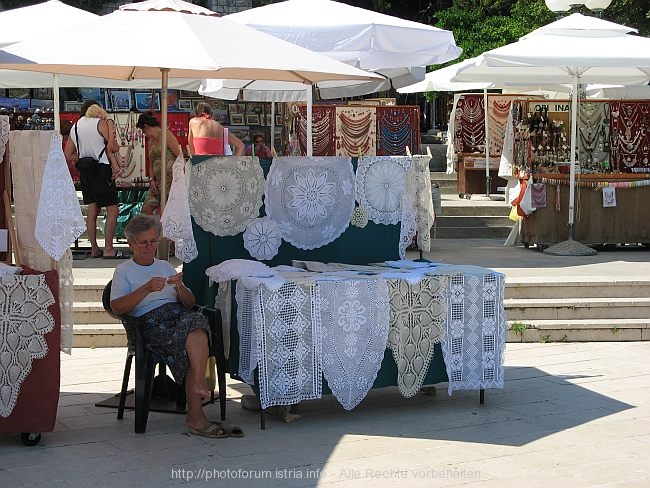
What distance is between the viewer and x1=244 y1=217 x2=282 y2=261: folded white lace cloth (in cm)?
706

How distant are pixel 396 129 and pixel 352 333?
9.85 metres

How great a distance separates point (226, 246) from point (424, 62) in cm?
444

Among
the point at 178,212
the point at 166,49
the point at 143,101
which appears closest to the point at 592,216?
the point at 178,212

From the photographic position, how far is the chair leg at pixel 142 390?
19.9ft

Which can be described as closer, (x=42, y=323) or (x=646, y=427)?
(x=42, y=323)

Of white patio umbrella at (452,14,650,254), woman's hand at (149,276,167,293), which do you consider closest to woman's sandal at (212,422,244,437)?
woman's hand at (149,276,167,293)

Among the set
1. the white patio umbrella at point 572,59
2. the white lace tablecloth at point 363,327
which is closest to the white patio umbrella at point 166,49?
the white lace tablecloth at point 363,327

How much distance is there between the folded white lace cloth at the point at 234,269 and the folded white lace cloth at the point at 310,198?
1.73ft

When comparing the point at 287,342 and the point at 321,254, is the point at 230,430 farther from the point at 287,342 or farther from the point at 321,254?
the point at 321,254

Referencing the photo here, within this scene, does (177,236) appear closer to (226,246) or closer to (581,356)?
(226,246)

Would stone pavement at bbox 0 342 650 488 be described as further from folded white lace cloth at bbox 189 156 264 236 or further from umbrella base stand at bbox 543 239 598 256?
umbrella base stand at bbox 543 239 598 256

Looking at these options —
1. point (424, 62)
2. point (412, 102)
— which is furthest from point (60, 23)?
point (412, 102)

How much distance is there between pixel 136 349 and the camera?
6070 millimetres

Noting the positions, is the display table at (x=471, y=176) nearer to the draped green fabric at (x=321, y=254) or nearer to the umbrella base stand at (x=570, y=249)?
the umbrella base stand at (x=570, y=249)
